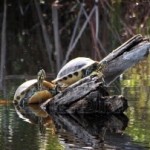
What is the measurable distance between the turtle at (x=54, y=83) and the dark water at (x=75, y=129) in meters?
0.17

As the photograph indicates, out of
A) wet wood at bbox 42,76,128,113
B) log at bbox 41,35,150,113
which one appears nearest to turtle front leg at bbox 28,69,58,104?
log at bbox 41,35,150,113

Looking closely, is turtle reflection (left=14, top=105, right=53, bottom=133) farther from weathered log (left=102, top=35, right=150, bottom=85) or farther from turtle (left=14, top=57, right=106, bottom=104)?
weathered log (left=102, top=35, right=150, bottom=85)

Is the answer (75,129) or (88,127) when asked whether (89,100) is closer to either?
(88,127)

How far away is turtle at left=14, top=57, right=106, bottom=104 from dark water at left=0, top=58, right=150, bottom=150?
17cm

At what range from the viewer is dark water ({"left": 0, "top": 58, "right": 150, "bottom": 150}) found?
202 inches

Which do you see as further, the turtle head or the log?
the turtle head

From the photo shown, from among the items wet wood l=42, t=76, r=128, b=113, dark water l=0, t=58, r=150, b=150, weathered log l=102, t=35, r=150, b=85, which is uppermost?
weathered log l=102, t=35, r=150, b=85

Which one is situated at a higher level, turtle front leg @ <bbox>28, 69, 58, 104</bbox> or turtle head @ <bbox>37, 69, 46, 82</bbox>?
turtle head @ <bbox>37, 69, 46, 82</bbox>

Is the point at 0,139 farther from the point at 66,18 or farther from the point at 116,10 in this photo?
the point at 66,18

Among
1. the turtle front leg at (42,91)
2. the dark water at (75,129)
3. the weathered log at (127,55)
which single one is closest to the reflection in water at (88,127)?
the dark water at (75,129)

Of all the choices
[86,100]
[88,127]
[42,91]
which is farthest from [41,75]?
[88,127]

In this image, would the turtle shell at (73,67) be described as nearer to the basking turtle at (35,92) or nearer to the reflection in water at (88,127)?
the basking turtle at (35,92)

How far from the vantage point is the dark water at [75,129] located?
202 inches

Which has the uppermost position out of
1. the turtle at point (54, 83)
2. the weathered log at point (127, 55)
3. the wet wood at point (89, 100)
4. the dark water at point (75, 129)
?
the weathered log at point (127, 55)
